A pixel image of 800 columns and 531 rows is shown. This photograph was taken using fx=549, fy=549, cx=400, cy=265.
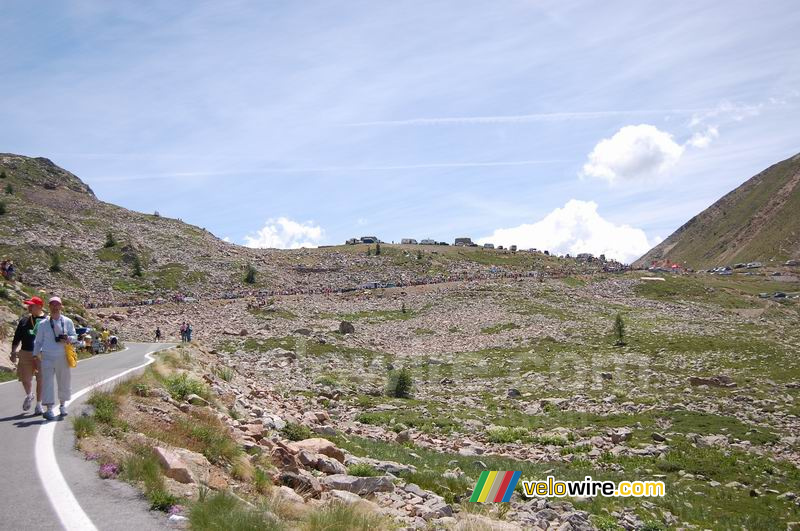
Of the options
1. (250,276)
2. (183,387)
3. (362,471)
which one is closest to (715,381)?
(362,471)

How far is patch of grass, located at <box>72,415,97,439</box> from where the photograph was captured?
955cm

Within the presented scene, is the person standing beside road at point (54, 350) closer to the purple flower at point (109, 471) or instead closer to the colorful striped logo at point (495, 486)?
the purple flower at point (109, 471)

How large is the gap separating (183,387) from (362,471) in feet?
21.7

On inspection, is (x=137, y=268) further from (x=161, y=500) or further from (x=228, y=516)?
(x=228, y=516)

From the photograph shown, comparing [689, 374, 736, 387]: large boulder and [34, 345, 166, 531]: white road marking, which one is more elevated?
[34, 345, 166, 531]: white road marking

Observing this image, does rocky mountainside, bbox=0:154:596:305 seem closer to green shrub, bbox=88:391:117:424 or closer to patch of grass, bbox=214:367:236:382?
patch of grass, bbox=214:367:236:382

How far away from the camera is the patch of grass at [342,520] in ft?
24.6

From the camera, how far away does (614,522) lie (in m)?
12.6

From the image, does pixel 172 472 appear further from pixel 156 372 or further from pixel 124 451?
pixel 156 372


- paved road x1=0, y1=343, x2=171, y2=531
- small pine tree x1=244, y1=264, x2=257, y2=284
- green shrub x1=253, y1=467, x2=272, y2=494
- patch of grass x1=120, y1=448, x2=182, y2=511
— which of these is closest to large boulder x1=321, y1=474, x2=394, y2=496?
green shrub x1=253, y1=467, x2=272, y2=494

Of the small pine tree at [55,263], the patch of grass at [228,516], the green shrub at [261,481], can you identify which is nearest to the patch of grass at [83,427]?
the green shrub at [261,481]

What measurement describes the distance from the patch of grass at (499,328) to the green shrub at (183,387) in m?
40.2

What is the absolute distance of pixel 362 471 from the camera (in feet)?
42.0

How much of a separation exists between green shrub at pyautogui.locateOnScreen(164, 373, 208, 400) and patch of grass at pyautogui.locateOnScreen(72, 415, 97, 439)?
5.17 m
